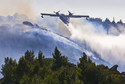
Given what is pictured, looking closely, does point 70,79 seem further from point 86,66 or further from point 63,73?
point 86,66

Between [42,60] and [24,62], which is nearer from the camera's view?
[24,62]

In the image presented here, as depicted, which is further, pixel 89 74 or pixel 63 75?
pixel 89 74

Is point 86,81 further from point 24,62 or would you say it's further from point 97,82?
point 24,62

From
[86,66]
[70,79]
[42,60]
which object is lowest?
[70,79]

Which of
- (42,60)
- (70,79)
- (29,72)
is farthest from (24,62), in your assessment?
(70,79)

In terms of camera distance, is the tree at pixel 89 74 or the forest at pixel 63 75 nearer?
the forest at pixel 63 75

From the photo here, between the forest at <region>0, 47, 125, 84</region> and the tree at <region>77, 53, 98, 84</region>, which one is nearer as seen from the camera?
the forest at <region>0, 47, 125, 84</region>

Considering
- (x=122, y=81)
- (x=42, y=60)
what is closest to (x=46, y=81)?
(x=122, y=81)

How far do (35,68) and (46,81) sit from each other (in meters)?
17.5

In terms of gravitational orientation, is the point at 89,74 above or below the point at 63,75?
above

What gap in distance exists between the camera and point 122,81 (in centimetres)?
6297

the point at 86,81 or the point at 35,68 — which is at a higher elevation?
the point at 35,68

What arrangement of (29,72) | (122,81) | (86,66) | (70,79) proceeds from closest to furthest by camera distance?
(70,79) < (122,81) < (86,66) < (29,72)

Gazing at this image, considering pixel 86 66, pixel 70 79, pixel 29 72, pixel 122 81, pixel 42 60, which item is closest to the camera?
pixel 70 79
